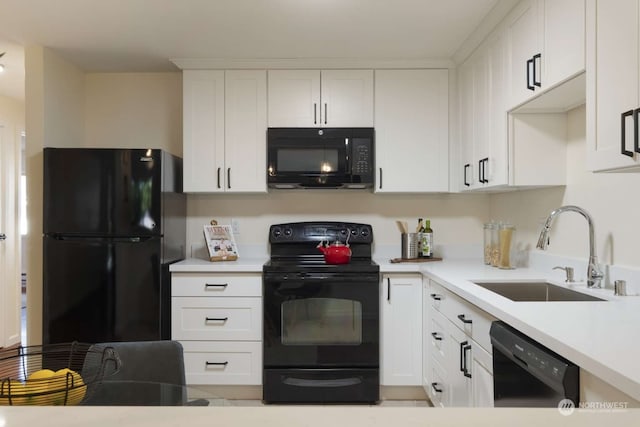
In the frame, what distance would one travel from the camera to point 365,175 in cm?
312

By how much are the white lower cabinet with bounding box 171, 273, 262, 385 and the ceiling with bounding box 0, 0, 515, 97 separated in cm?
151

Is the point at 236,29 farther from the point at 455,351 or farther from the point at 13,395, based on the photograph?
the point at 13,395

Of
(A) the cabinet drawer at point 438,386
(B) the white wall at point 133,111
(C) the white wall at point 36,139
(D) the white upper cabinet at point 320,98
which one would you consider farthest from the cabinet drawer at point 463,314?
(C) the white wall at point 36,139

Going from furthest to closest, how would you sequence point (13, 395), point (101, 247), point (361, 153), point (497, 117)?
1. point (361, 153)
2. point (101, 247)
3. point (497, 117)
4. point (13, 395)

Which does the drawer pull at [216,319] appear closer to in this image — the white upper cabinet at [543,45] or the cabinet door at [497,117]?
the cabinet door at [497,117]

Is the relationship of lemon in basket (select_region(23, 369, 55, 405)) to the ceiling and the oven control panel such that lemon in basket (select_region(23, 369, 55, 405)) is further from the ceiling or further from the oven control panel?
the oven control panel

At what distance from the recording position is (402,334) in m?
2.84

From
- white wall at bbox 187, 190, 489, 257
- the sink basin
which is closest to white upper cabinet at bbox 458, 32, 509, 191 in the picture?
white wall at bbox 187, 190, 489, 257

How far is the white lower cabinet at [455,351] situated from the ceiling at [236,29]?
4.97 ft

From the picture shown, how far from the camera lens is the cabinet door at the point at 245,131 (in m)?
3.12

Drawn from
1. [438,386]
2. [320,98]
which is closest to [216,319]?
[438,386]

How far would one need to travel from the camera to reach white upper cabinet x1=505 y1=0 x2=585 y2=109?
1.65m
